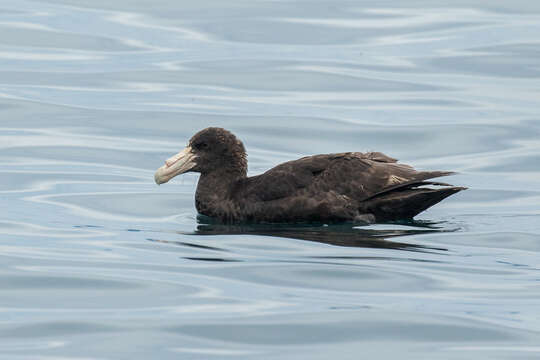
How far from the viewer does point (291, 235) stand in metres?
12.7

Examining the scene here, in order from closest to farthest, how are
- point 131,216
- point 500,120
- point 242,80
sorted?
point 131,216
point 500,120
point 242,80

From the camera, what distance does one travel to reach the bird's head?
1417 centimetres

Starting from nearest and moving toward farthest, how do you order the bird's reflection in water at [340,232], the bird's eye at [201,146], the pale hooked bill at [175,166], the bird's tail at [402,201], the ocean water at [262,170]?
the ocean water at [262,170] < the bird's reflection in water at [340,232] < the bird's tail at [402,201] < the pale hooked bill at [175,166] < the bird's eye at [201,146]

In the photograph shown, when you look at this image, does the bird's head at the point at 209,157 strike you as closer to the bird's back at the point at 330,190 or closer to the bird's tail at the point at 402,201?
the bird's back at the point at 330,190

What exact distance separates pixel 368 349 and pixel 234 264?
8.20 feet

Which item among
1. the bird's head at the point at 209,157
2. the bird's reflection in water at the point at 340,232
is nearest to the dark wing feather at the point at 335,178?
the bird's reflection in water at the point at 340,232

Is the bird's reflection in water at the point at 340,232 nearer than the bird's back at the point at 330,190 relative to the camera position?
Yes

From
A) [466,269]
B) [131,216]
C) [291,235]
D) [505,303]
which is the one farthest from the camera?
[131,216]

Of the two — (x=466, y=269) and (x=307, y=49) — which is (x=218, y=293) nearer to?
(x=466, y=269)

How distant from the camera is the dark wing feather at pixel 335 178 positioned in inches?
527

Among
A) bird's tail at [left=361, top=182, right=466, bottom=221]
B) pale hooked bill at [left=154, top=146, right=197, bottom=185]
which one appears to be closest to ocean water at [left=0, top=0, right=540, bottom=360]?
bird's tail at [left=361, top=182, right=466, bottom=221]

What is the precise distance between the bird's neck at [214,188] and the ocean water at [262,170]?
0.58 feet

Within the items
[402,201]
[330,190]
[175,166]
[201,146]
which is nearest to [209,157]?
[201,146]

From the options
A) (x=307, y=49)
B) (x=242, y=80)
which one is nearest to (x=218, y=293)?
(x=242, y=80)
